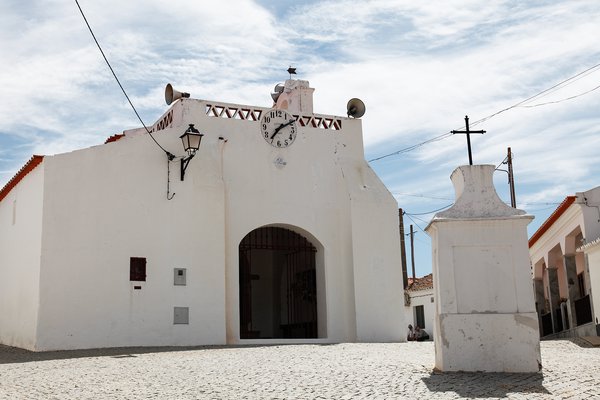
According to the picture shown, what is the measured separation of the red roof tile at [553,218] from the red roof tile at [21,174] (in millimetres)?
10712

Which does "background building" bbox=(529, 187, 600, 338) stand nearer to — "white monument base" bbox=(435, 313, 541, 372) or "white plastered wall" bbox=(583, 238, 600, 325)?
"white plastered wall" bbox=(583, 238, 600, 325)

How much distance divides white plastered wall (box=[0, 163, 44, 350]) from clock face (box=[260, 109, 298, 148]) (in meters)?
4.60

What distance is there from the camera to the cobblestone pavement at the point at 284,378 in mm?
7793

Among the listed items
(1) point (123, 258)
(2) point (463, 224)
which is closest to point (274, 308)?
(1) point (123, 258)

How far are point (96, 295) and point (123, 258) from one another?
81 centimetres

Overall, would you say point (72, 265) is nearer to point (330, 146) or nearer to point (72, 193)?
point (72, 193)

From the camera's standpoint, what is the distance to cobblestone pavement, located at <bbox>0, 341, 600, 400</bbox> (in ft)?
25.6

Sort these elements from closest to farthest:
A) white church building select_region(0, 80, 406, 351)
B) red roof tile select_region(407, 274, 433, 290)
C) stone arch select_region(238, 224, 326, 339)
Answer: white church building select_region(0, 80, 406, 351)
stone arch select_region(238, 224, 326, 339)
red roof tile select_region(407, 274, 433, 290)

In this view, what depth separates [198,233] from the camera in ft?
49.9

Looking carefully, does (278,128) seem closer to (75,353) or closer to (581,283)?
(75,353)

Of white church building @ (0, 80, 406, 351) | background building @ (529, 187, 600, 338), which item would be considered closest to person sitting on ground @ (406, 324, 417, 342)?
background building @ (529, 187, 600, 338)

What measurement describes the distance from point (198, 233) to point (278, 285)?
600cm

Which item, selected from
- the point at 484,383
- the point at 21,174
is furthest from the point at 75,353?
the point at 484,383

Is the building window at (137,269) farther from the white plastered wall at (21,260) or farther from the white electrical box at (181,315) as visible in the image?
the white plastered wall at (21,260)
